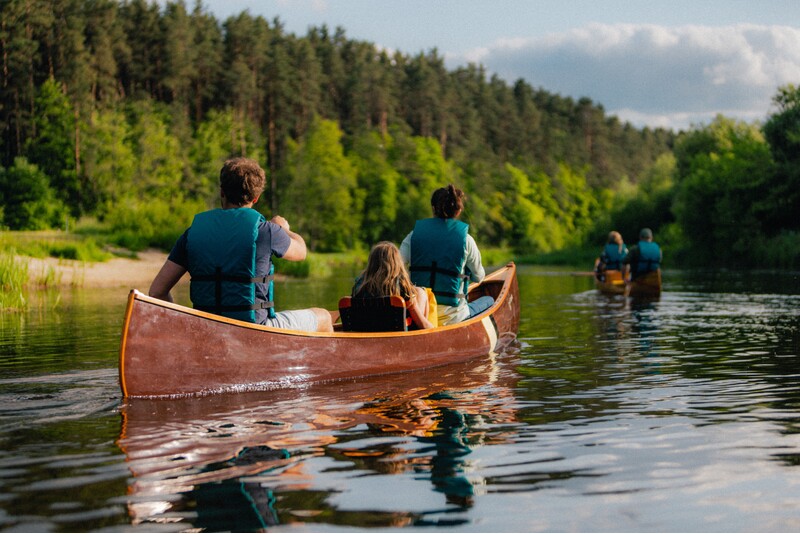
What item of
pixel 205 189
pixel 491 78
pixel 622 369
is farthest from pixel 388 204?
pixel 622 369

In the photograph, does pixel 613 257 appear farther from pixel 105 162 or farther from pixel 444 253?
pixel 105 162

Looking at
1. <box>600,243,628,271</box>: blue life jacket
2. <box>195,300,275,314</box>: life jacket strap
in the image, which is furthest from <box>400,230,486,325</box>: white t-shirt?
<box>600,243,628,271</box>: blue life jacket

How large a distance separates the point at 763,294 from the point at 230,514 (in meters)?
17.2

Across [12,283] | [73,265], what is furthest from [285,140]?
[12,283]

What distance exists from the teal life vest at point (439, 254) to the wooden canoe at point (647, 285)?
423 inches

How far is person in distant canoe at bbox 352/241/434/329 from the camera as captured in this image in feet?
25.9

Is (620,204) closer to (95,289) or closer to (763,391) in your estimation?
(95,289)

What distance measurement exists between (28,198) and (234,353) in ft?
160

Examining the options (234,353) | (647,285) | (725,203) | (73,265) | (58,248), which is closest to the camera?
(234,353)

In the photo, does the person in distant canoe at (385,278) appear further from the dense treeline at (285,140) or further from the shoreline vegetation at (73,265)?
the dense treeline at (285,140)

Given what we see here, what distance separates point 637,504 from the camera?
4.26 m

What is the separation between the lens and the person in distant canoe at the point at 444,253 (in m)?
9.01

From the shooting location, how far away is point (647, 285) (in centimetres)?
1912

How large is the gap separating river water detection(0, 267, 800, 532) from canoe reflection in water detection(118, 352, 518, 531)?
16 mm
